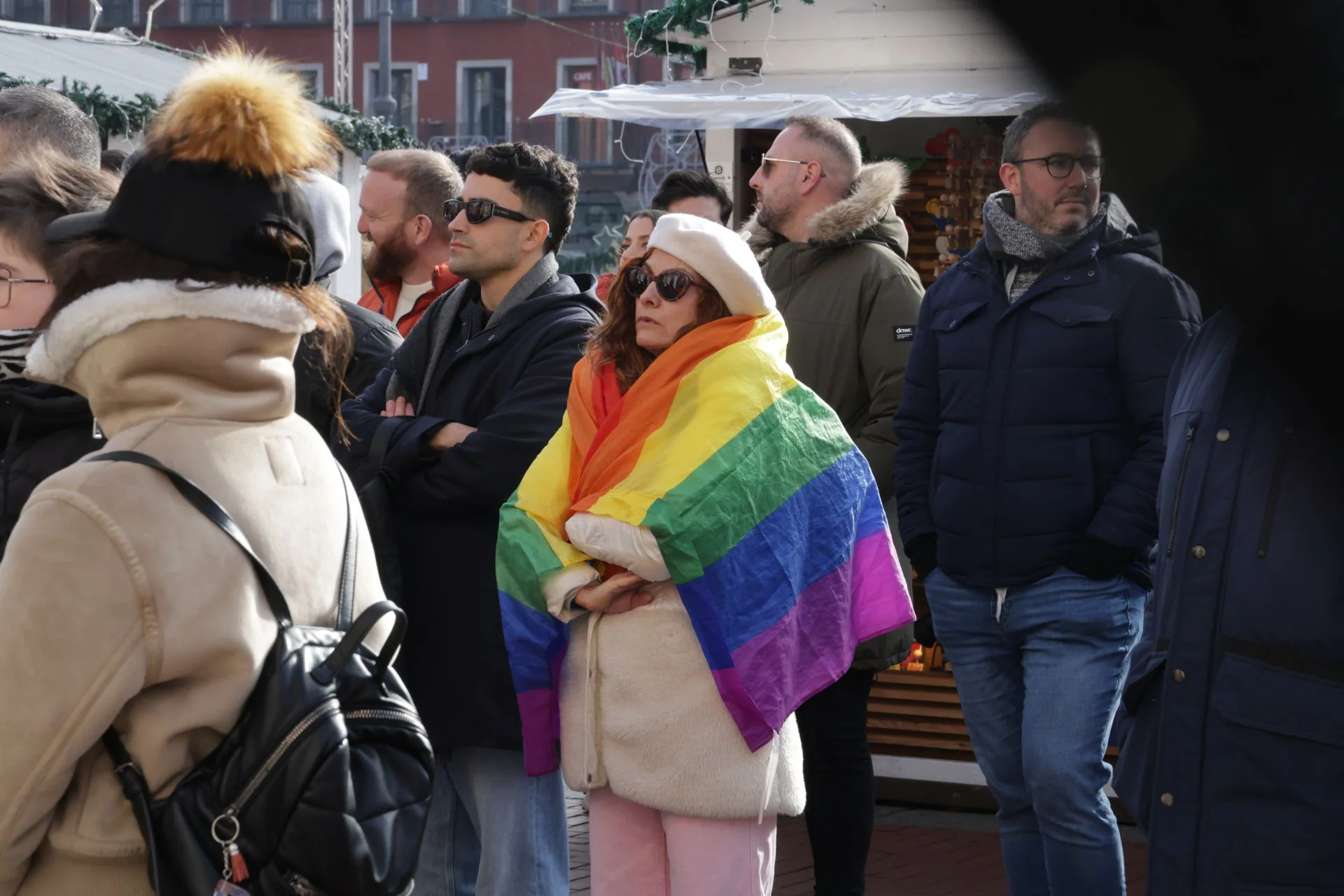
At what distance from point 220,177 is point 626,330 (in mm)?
1844

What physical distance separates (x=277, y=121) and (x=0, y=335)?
1026 millimetres

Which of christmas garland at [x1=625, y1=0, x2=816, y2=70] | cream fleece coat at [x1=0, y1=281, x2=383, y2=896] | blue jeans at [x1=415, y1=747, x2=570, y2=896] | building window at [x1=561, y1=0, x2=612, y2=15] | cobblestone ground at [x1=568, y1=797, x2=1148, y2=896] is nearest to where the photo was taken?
cream fleece coat at [x1=0, y1=281, x2=383, y2=896]

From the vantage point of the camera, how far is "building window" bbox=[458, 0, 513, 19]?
53188mm

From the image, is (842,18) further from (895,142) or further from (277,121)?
(277,121)

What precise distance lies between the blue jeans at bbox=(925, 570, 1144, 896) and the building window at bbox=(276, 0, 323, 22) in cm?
5312

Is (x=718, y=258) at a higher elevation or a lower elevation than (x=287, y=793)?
higher

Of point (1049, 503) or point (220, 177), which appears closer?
point (220, 177)

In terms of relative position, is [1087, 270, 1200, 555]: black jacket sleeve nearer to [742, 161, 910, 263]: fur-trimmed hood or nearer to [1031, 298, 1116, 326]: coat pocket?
[1031, 298, 1116, 326]: coat pocket

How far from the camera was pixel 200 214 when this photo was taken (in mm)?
2031

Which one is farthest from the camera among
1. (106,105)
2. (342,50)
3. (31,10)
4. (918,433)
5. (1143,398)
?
(31,10)

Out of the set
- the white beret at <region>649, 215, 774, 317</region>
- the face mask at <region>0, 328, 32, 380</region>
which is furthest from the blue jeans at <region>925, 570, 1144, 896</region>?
the face mask at <region>0, 328, 32, 380</region>

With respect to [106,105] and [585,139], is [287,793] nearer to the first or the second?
[106,105]

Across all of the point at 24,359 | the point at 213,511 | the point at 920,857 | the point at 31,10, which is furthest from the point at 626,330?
the point at 31,10

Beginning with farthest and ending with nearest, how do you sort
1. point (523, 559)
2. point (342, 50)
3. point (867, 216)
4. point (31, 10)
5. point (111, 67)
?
point (31, 10) → point (342, 50) → point (111, 67) → point (867, 216) → point (523, 559)
